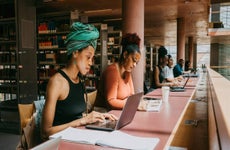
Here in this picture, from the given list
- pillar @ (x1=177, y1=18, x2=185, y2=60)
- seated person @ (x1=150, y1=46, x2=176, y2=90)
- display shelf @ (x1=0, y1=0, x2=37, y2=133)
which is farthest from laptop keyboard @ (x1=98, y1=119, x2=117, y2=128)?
pillar @ (x1=177, y1=18, x2=185, y2=60)

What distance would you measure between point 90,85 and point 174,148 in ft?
16.7

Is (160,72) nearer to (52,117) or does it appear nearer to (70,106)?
(70,106)

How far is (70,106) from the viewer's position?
5.64ft

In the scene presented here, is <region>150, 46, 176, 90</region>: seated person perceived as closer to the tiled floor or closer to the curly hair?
the curly hair

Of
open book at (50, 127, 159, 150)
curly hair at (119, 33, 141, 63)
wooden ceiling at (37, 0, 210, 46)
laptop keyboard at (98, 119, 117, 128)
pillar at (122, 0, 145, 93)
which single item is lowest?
open book at (50, 127, 159, 150)

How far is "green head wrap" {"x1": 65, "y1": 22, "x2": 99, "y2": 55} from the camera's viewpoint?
171 cm

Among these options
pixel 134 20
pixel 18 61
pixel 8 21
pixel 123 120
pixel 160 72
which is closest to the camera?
pixel 123 120

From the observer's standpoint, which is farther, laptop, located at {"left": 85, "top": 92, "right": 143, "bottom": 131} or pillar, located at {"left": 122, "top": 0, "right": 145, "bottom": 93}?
pillar, located at {"left": 122, "top": 0, "right": 145, "bottom": 93}

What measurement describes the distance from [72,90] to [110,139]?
1.97ft

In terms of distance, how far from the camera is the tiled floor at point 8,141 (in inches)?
141

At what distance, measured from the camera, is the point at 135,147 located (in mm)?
1155

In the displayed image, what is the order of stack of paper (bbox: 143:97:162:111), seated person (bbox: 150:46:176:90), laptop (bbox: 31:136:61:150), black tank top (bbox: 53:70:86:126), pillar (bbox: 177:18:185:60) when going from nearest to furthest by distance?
laptop (bbox: 31:136:61:150) → black tank top (bbox: 53:70:86:126) → stack of paper (bbox: 143:97:162:111) → seated person (bbox: 150:46:176:90) → pillar (bbox: 177:18:185:60)

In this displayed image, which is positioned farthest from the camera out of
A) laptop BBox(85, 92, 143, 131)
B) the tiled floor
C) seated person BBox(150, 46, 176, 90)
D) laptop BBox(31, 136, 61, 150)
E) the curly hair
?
seated person BBox(150, 46, 176, 90)

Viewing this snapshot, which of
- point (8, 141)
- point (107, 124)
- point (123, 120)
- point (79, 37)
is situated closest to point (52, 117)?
point (107, 124)
